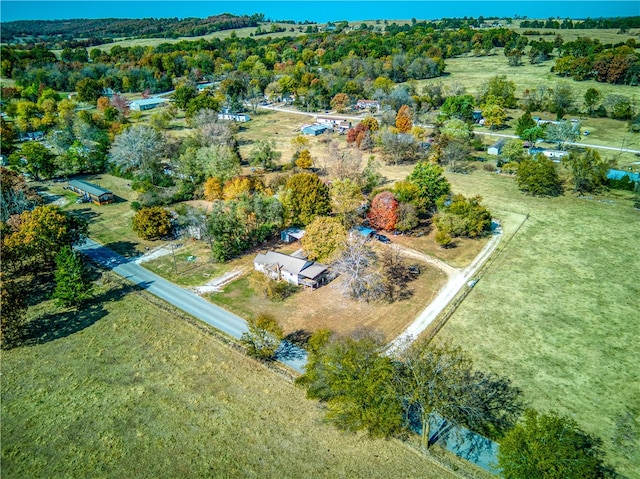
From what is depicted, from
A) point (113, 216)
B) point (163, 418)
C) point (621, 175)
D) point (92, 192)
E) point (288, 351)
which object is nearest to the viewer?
point (163, 418)

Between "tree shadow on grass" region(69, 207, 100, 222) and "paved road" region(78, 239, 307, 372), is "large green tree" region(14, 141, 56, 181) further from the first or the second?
"paved road" region(78, 239, 307, 372)

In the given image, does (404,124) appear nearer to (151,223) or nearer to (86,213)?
(151,223)

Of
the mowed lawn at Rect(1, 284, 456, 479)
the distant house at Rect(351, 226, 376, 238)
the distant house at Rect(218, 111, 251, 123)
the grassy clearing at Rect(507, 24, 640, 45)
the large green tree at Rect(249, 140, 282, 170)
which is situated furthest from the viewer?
the grassy clearing at Rect(507, 24, 640, 45)

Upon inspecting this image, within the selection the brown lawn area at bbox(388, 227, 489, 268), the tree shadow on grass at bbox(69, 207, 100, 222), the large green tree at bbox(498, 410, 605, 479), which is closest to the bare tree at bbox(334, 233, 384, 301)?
the brown lawn area at bbox(388, 227, 489, 268)

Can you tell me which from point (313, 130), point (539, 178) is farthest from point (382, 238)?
point (313, 130)

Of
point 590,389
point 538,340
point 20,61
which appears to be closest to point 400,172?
point 538,340

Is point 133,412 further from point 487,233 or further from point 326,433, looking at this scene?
point 487,233
